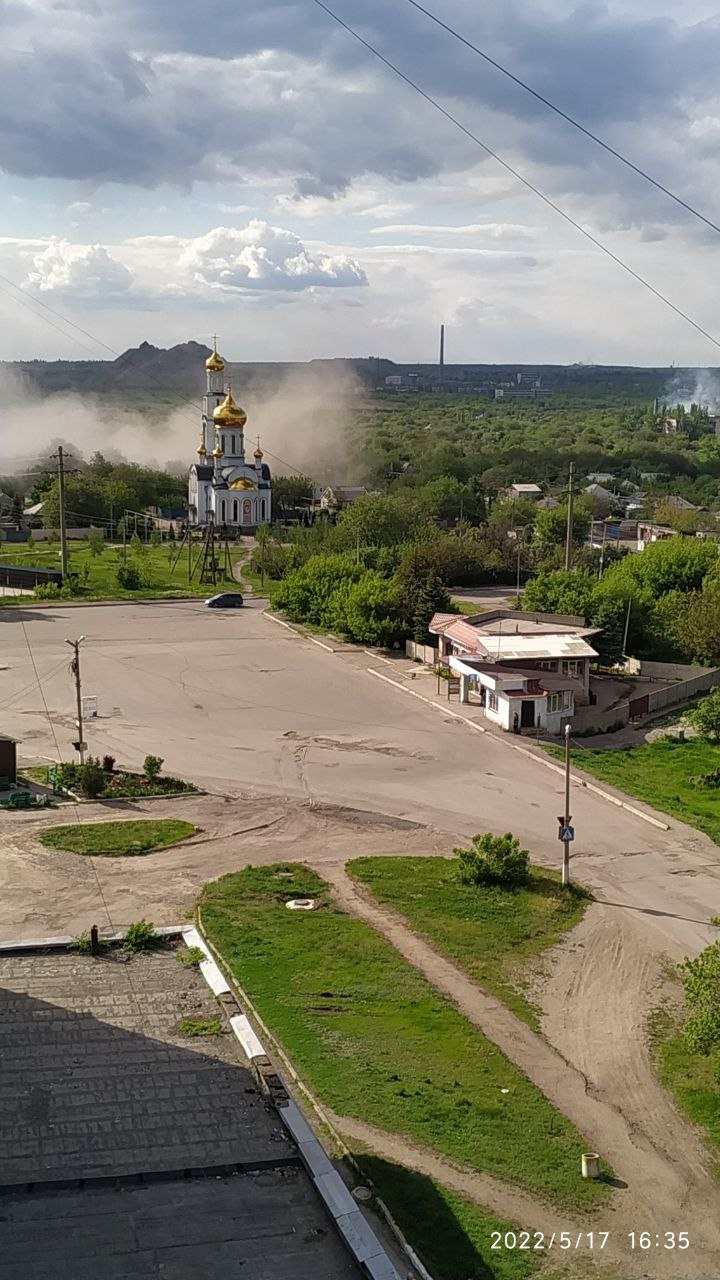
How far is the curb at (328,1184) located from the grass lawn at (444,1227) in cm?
33

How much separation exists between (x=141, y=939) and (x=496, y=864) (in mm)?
6774

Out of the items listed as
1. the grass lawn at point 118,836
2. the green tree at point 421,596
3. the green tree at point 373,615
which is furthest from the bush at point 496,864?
the green tree at point 373,615

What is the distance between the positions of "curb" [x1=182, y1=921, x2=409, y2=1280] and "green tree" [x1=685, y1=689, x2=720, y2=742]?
19.3 meters

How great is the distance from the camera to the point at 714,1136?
13.7 metres

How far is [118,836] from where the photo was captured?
2309 centimetres

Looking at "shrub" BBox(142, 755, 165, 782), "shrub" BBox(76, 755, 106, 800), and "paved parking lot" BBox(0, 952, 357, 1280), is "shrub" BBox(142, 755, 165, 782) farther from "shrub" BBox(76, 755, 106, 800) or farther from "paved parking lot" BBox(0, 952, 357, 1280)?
"paved parking lot" BBox(0, 952, 357, 1280)

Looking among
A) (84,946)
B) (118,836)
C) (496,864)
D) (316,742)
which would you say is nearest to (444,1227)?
(84,946)

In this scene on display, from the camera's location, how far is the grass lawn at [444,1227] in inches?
434

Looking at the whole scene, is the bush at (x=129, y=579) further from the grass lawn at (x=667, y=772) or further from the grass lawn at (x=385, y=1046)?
the grass lawn at (x=385, y=1046)

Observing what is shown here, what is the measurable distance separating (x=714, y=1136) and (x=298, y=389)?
517 feet

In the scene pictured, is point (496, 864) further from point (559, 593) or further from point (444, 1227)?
point (559, 593)

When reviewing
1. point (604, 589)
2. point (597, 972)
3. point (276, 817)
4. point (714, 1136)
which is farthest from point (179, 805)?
point (604, 589)

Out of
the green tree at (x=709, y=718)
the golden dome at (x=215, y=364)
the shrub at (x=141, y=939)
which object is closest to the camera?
the shrub at (x=141, y=939)

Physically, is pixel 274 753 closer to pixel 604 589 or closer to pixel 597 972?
pixel 597 972
